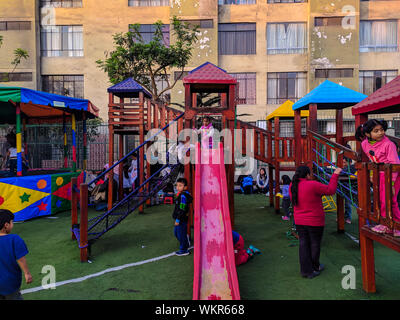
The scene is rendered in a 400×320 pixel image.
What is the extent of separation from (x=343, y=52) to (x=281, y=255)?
18.0 meters

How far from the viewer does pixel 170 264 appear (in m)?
5.07

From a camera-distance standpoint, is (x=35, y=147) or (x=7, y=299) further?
(x=35, y=147)

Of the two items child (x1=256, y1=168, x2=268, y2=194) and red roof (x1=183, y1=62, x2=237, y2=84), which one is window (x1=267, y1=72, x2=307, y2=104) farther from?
red roof (x1=183, y1=62, x2=237, y2=84)

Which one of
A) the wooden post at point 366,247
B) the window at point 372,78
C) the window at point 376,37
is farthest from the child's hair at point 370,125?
the window at point 376,37

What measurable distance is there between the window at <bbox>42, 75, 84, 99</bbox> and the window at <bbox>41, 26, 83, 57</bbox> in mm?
1511

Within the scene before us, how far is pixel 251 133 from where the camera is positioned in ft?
31.8

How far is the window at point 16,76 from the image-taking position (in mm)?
20031

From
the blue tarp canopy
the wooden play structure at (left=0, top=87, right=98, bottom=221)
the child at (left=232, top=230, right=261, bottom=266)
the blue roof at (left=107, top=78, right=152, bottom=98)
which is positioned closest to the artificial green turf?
the child at (left=232, top=230, right=261, bottom=266)

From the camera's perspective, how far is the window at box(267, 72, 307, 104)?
19625 mm

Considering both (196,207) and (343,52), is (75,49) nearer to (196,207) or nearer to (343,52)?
(343,52)

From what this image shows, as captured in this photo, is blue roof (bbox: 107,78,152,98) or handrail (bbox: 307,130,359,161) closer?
handrail (bbox: 307,130,359,161)

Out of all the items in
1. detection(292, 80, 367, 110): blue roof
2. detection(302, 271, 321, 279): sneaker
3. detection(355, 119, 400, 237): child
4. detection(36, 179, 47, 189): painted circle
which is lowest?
detection(302, 271, 321, 279): sneaker

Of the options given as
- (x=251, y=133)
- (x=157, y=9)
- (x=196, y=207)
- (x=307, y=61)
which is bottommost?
(x=196, y=207)
